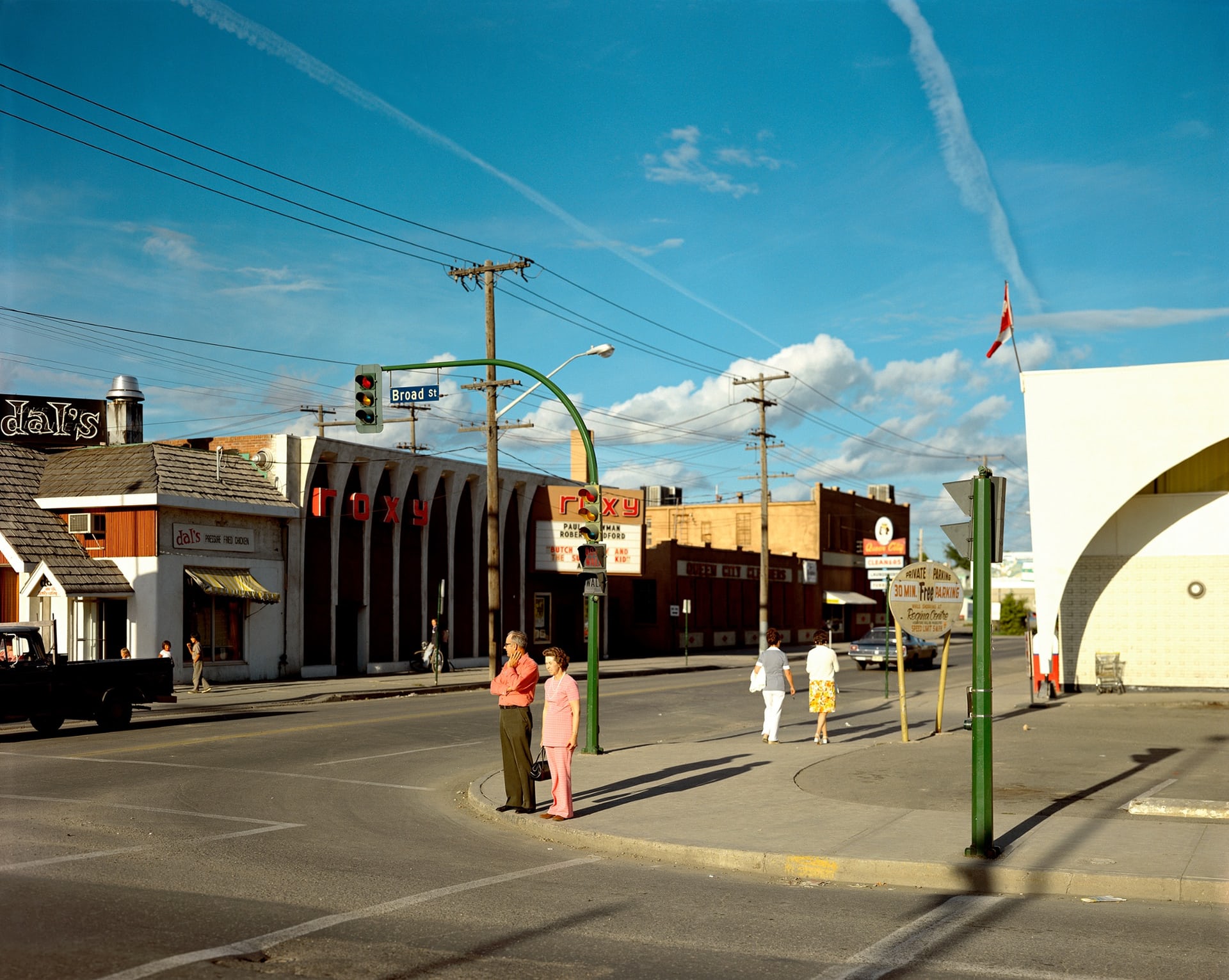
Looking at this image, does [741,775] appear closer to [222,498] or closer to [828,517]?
[222,498]

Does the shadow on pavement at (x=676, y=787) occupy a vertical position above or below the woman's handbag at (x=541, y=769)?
below

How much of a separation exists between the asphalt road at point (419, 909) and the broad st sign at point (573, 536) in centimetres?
3447

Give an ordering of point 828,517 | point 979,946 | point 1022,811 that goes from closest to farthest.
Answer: point 979,946, point 1022,811, point 828,517

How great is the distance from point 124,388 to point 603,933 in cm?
3848

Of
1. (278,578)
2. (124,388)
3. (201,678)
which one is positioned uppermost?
(124,388)

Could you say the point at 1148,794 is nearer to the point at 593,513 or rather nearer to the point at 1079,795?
the point at 1079,795

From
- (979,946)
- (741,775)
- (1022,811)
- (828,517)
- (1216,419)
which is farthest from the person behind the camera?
(828,517)

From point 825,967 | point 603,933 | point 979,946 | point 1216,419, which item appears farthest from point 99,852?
point 1216,419

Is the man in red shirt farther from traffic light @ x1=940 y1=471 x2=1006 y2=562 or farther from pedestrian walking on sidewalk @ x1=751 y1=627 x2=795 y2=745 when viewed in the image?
pedestrian walking on sidewalk @ x1=751 y1=627 x2=795 y2=745

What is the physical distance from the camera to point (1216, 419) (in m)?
25.5

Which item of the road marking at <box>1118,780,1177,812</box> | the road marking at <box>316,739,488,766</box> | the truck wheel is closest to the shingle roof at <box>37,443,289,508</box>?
the truck wheel

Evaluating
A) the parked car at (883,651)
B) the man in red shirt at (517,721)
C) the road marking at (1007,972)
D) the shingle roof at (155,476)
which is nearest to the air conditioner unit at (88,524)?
the shingle roof at (155,476)

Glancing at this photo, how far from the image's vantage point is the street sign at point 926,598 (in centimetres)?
1817

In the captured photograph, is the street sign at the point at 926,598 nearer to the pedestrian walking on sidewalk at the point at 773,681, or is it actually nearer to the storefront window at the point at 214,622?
the pedestrian walking on sidewalk at the point at 773,681
